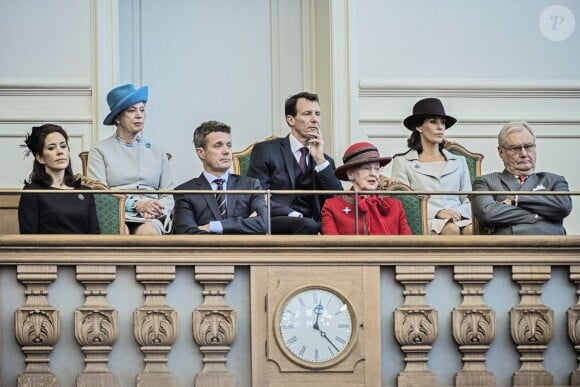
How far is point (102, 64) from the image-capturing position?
12.3m

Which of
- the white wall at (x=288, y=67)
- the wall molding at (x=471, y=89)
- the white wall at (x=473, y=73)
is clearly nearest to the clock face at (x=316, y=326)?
the white wall at (x=288, y=67)

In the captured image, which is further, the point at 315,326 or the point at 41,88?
the point at 41,88

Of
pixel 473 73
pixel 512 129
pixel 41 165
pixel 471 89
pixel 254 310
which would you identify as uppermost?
pixel 473 73

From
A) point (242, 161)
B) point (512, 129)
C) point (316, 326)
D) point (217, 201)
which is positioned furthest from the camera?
point (242, 161)

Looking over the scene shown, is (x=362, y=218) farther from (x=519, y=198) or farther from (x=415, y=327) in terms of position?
(x=519, y=198)

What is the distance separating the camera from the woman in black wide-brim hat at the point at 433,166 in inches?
428

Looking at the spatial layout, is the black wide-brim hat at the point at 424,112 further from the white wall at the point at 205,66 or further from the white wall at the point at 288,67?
the white wall at the point at 205,66

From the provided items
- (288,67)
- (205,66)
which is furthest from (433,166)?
(205,66)

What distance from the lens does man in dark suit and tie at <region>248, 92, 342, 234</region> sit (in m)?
10.6

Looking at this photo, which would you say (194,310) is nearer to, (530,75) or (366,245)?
(366,245)

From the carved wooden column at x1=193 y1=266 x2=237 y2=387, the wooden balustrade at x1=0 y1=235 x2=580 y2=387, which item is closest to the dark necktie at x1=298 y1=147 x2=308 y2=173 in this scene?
the wooden balustrade at x1=0 y1=235 x2=580 y2=387

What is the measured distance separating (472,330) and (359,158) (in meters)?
1.09

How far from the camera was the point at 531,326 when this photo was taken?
390 inches

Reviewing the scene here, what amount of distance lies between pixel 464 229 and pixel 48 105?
2.98 m
